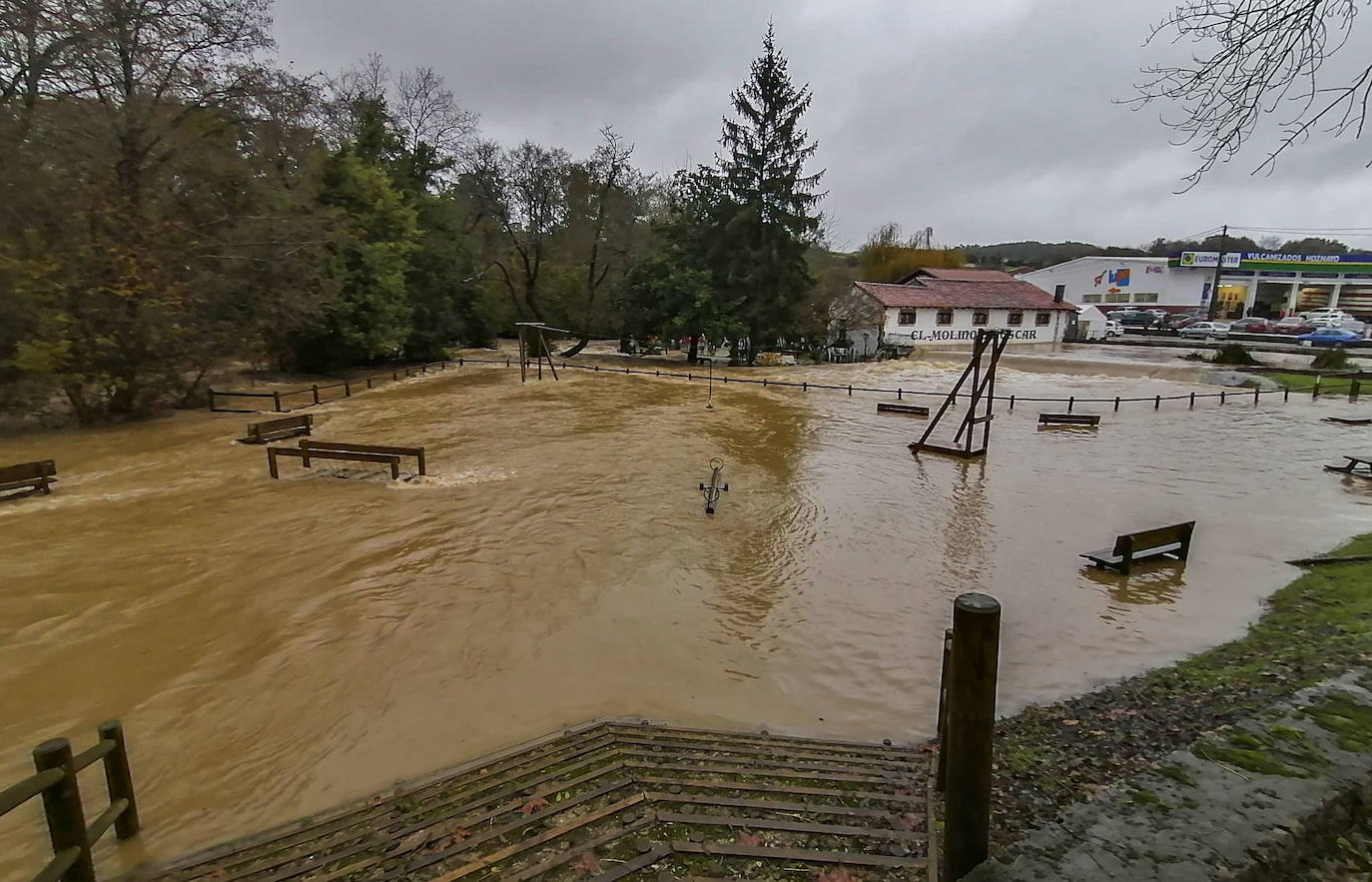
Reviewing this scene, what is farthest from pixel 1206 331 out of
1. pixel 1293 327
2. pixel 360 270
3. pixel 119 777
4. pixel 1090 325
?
pixel 119 777

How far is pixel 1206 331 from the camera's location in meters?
46.6

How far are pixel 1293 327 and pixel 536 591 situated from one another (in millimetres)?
58454

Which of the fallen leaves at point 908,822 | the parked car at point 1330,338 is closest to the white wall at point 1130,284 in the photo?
the parked car at point 1330,338

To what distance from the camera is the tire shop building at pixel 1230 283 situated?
57.0 m

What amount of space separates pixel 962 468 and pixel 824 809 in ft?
46.5

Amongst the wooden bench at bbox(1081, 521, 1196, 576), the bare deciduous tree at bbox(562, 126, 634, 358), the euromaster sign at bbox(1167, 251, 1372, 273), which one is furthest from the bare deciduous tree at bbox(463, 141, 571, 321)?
the euromaster sign at bbox(1167, 251, 1372, 273)

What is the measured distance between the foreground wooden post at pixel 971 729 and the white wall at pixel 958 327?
4376cm

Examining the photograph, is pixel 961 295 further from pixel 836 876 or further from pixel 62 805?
pixel 62 805

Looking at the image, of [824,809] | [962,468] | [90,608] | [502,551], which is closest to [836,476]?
[962,468]

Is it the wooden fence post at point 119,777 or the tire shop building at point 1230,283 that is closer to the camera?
the wooden fence post at point 119,777

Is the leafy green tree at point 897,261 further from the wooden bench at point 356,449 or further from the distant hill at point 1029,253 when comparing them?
the wooden bench at point 356,449

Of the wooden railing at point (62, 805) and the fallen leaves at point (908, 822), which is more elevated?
the wooden railing at point (62, 805)

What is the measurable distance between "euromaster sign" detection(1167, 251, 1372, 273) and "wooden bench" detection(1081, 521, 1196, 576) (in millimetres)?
63799

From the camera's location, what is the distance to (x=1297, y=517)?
12867mm
